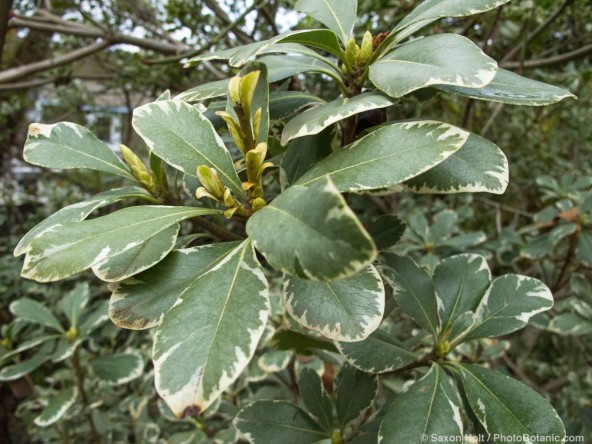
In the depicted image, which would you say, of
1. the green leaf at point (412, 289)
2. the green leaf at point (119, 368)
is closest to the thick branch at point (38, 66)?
the green leaf at point (119, 368)

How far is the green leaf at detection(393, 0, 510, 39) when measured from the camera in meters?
0.56

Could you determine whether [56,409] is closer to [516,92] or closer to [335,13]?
[335,13]

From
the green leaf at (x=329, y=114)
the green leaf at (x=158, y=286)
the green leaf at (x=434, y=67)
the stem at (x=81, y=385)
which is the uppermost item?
the green leaf at (x=434, y=67)

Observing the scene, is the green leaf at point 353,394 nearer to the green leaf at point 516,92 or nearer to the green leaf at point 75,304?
the green leaf at point 516,92

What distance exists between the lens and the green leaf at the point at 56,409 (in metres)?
1.30

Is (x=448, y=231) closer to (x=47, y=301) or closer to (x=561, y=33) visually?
(x=561, y=33)

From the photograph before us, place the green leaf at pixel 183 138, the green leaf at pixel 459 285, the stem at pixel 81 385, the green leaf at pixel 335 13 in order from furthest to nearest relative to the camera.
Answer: the stem at pixel 81 385
the green leaf at pixel 459 285
the green leaf at pixel 335 13
the green leaf at pixel 183 138

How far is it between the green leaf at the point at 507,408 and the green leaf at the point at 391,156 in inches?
16.0

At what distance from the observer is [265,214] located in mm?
451

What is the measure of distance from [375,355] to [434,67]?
47cm

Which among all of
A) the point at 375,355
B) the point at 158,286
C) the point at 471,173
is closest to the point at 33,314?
the point at 158,286

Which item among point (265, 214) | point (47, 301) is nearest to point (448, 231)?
point (265, 214)

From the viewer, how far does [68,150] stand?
67 centimetres

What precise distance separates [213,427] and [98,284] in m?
1.51
